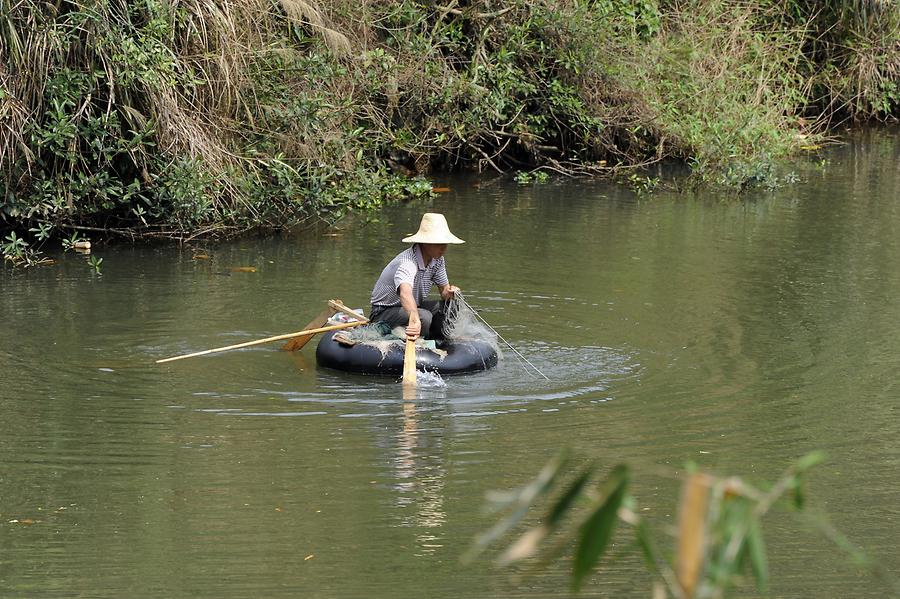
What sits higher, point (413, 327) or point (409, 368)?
point (413, 327)

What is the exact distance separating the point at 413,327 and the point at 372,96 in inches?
281

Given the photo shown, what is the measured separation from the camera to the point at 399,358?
8.33 metres

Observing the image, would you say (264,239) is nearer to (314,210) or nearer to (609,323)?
(314,210)

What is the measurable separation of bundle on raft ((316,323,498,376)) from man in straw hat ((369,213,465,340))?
14cm

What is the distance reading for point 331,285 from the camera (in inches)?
426

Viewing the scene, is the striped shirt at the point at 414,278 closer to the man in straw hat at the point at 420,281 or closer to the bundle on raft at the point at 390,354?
the man in straw hat at the point at 420,281

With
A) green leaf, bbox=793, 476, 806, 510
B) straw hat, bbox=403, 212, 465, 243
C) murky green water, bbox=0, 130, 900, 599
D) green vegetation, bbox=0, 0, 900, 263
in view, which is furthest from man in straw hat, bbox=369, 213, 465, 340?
green leaf, bbox=793, 476, 806, 510

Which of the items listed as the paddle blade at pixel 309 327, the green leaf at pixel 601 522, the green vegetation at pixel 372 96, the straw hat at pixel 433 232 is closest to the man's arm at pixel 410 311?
the straw hat at pixel 433 232

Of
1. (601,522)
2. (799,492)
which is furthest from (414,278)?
(601,522)

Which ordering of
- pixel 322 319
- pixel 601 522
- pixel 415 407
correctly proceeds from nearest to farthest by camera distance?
1. pixel 601 522
2. pixel 415 407
3. pixel 322 319

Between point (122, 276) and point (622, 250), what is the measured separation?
4606 mm

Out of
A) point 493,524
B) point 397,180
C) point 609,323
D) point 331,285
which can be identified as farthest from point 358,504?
point 397,180

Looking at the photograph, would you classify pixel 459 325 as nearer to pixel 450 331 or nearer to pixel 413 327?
pixel 450 331

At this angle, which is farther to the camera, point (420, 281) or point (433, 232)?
point (420, 281)
